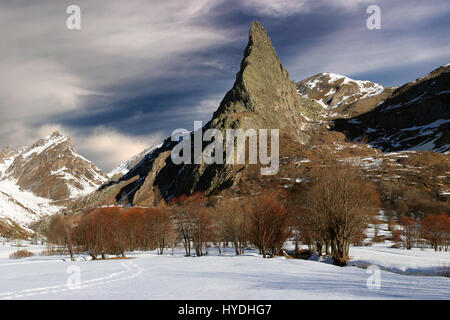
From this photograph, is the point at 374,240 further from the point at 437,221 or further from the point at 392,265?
the point at 392,265

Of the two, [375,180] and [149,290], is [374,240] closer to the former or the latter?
[375,180]

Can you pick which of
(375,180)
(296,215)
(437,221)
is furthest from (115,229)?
(375,180)

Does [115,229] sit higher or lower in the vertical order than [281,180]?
lower

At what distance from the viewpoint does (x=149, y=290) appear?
14.6m

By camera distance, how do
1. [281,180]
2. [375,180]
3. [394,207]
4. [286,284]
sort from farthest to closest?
[281,180]
[375,180]
[394,207]
[286,284]

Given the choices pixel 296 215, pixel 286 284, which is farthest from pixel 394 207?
pixel 286 284

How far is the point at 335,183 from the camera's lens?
3631 centimetres

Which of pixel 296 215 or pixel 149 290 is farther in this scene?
pixel 296 215
